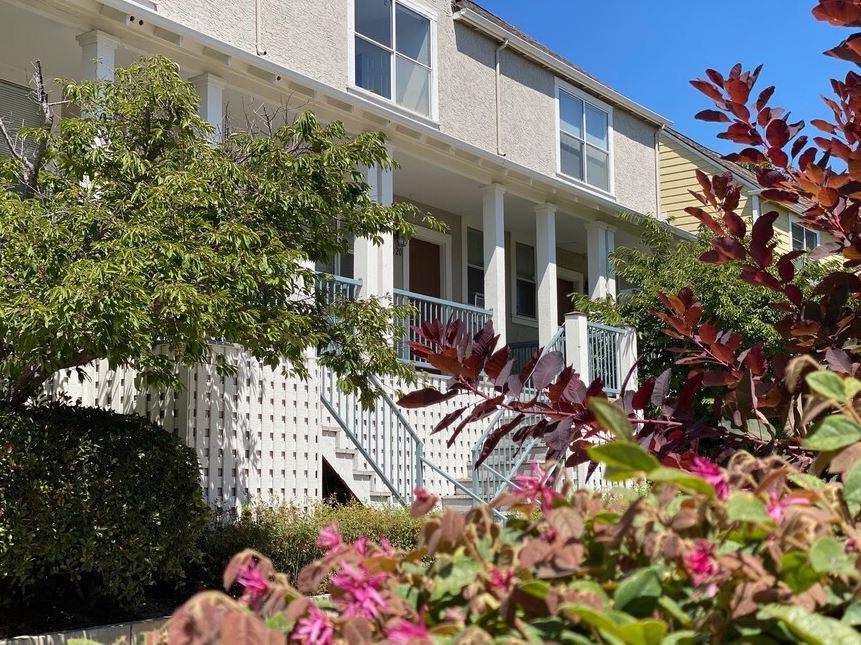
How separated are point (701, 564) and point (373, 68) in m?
14.1

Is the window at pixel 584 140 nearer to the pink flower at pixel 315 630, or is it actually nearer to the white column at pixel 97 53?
the white column at pixel 97 53

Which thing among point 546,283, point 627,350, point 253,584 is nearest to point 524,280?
point 546,283

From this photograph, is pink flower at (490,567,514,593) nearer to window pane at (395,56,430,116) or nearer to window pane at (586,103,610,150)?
window pane at (395,56,430,116)

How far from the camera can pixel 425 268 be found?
62.6 feet

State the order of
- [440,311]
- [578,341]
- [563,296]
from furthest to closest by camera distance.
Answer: [563,296] → [440,311] → [578,341]

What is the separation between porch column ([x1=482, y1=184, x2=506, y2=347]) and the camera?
1614 cm

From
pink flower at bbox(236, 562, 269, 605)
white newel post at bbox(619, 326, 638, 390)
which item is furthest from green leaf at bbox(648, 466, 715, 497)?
white newel post at bbox(619, 326, 638, 390)

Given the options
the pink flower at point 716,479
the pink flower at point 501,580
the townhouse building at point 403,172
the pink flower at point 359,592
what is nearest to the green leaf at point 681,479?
the pink flower at point 716,479

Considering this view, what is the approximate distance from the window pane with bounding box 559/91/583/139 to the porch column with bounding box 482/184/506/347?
9.24 feet

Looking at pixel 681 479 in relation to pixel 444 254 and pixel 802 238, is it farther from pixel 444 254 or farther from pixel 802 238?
pixel 802 238

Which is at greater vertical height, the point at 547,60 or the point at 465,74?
the point at 547,60

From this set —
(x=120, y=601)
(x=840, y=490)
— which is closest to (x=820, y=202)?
(x=840, y=490)

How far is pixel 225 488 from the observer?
31.2 feet

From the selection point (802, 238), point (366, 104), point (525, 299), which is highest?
point (802, 238)
